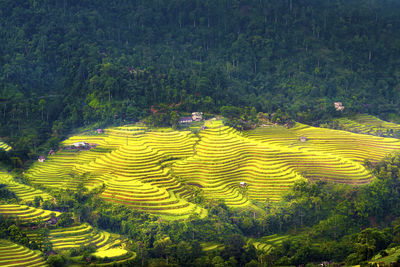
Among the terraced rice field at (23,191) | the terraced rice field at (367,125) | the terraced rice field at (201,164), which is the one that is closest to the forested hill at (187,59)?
the terraced rice field at (367,125)

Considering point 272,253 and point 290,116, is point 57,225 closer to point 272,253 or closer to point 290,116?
point 272,253

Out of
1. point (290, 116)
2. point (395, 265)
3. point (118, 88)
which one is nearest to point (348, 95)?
point (290, 116)

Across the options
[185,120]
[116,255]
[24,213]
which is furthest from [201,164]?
[24,213]

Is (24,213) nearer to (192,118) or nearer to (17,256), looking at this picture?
(17,256)

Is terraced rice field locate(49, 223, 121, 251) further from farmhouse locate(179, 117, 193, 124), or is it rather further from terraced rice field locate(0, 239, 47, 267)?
farmhouse locate(179, 117, 193, 124)

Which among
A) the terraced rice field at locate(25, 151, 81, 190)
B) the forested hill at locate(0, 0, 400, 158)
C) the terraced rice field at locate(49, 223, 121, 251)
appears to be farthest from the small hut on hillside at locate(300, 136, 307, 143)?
the terraced rice field at locate(49, 223, 121, 251)

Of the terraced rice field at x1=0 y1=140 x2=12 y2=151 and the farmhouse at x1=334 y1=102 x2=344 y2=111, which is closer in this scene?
the terraced rice field at x1=0 y1=140 x2=12 y2=151
